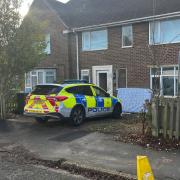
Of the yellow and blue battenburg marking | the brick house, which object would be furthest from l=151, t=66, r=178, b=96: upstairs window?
the yellow and blue battenburg marking

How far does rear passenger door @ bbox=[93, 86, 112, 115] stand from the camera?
12695mm

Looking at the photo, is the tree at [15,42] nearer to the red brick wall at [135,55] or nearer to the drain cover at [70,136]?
the drain cover at [70,136]

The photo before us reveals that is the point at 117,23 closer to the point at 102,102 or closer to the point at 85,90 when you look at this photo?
the point at 102,102

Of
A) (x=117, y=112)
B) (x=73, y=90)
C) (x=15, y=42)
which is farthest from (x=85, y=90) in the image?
(x=15, y=42)

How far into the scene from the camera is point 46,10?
2445 centimetres

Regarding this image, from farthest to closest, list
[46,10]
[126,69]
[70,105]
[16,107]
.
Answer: [46,10] → [126,69] → [16,107] → [70,105]

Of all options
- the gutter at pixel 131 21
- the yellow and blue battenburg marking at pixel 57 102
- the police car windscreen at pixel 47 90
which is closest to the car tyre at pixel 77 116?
the yellow and blue battenburg marking at pixel 57 102

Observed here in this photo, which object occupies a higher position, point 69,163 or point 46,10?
point 46,10

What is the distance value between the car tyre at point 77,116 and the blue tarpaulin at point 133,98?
3.57m

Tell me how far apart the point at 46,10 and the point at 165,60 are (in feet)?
35.1

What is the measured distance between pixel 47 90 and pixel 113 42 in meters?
9.65

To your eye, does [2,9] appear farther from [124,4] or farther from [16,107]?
[124,4]

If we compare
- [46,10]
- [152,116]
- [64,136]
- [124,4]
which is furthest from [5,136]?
[46,10]

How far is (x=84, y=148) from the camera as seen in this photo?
8406 millimetres
